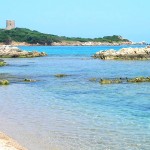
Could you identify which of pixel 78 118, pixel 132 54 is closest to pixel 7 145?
pixel 78 118

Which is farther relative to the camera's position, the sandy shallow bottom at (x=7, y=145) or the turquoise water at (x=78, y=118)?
the turquoise water at (x=78, y=118)

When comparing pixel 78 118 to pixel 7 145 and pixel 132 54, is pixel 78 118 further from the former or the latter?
pixel 132 54

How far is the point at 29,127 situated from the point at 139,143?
17.9 ft

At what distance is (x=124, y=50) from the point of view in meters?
82.4

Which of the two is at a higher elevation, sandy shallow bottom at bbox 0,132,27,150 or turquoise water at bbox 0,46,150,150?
sandy shallow bottom at bbox 0,132,27,150

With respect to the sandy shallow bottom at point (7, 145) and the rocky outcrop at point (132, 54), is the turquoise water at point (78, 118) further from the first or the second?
the rocky outcrop at point (132, 54)

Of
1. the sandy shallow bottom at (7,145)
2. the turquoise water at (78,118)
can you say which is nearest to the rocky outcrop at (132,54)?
the turquoise water at (78,118)

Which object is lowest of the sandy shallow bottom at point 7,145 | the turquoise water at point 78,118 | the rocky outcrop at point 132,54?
the turquoise water at point 78,118

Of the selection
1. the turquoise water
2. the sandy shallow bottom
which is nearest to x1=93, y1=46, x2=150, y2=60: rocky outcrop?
the turquoise water

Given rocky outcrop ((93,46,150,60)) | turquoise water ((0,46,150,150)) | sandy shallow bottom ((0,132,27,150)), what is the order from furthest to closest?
rocky outcrop ((93,46,150,60))
turquoise water ((0,46,150,150))
sandy shallow bottom ((0,132,27,150))

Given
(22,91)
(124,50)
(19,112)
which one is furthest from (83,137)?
(124,50)

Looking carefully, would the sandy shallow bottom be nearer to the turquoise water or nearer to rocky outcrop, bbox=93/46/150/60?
the turquoise water

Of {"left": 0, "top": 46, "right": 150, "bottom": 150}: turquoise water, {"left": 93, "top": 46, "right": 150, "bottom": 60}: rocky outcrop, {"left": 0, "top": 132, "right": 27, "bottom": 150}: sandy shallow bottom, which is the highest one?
{"left": 93, "top": 46, "right": 150, "bottom": 60}: rocky outcrop

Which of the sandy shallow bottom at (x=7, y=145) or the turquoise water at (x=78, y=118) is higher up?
the sandy shallow bottom at (x=7, y=145)
